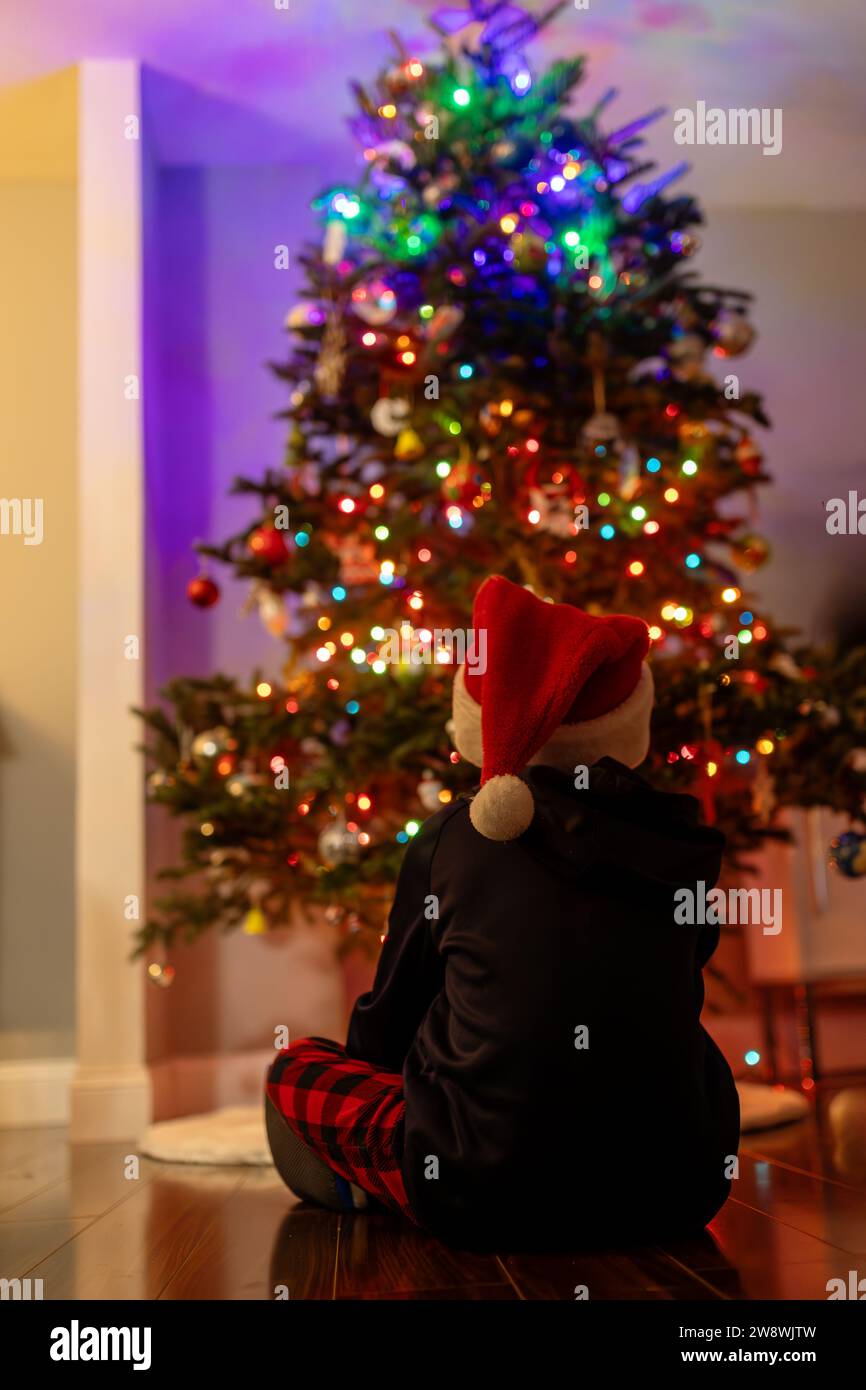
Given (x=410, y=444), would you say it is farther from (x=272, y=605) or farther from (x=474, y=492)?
(x=272, y=605)

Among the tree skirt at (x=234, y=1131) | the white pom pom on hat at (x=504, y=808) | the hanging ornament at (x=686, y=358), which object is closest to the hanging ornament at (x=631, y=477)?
the hanging ornament at (x=686, y=358)

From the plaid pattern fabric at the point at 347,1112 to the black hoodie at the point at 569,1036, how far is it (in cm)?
8

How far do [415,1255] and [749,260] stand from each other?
4.17 metres

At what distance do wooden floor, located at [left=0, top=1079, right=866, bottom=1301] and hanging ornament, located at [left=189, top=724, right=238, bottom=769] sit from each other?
38.6 inches

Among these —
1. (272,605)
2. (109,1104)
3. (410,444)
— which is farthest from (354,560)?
(109,1104)

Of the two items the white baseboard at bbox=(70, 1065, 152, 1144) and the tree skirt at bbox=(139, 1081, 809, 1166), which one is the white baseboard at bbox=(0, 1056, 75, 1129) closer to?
the white baseboard at bbox=(70, 1065, 152, 1144)

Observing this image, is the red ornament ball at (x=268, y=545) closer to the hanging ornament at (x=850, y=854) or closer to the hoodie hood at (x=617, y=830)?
the hanging ornament at (x=850, y=854)

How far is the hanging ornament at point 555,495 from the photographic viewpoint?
317 cm

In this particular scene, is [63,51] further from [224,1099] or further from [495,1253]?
[495,1253]

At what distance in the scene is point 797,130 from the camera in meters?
4.54

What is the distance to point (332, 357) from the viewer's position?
3393 millimetres

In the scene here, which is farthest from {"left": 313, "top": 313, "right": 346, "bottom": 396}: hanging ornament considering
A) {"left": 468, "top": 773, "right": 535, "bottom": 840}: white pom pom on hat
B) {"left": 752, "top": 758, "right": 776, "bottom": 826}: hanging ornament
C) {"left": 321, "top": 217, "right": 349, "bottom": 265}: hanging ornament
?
{"left": 468, "top": 773, "right": 535, "bottom": 840}: white pom pom on hat
